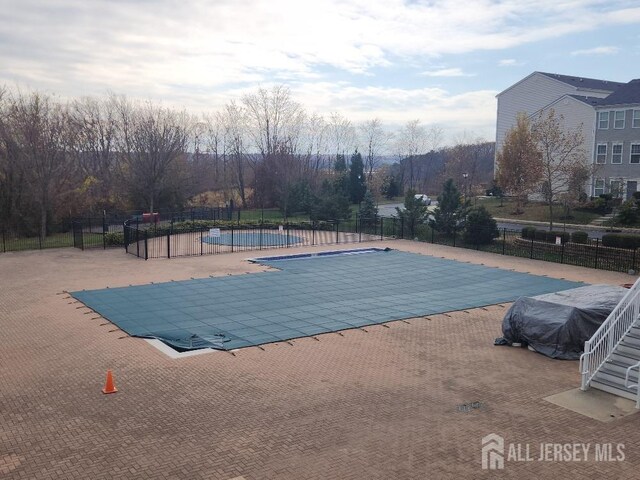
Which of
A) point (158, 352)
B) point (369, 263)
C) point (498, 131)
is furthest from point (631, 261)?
point (498, 131)

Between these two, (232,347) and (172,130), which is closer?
(232,347)

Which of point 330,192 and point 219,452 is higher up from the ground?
point 330,192

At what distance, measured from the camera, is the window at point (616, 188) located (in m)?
41.5

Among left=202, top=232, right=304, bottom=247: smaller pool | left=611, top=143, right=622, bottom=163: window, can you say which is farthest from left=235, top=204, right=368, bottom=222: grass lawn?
left=611, top=143, right=622, bottom=163: window

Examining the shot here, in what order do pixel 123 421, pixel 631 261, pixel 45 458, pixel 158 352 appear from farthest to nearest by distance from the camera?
pixel 631 261
pixel 158 352
pixel 123 421
pixel 45 458

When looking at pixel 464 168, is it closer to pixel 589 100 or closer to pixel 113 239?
pixel 589 100

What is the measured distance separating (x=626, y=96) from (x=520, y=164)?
1092cm

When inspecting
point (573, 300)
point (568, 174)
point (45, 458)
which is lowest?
point (45, 458)

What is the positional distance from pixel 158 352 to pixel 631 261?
2085cm

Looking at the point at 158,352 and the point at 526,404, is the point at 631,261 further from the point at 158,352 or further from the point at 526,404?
the point at 158,352

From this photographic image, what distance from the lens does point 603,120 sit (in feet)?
148

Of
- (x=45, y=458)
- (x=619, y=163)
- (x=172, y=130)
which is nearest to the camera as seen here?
(x=45, y=458)

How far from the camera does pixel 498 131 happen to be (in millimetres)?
54938

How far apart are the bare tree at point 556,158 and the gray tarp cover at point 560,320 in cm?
2540
